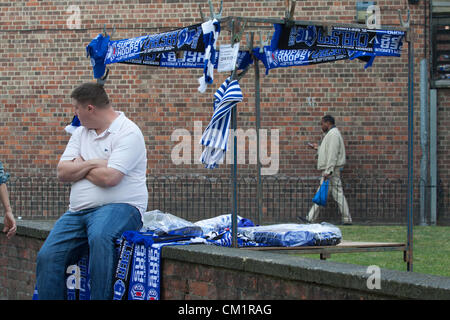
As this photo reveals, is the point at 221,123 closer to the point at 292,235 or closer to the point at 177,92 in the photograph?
the point at 292,235

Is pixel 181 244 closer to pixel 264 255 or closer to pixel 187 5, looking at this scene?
pixel 264 255

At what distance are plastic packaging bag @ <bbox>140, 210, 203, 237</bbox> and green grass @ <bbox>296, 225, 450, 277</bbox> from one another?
3041mm

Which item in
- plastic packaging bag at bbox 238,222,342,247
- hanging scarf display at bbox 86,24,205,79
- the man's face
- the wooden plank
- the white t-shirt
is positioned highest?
hanging scarf display at bbox 86,24,205,79

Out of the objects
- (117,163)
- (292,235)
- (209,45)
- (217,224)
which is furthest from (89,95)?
(292,235)

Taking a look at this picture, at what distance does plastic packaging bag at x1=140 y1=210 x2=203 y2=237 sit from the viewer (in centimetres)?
607

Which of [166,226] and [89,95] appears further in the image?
[166,226]

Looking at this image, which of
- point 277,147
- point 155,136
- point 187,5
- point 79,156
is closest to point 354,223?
point 277,147

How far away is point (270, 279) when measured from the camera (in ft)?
15.6

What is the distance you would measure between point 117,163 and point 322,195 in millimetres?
8820

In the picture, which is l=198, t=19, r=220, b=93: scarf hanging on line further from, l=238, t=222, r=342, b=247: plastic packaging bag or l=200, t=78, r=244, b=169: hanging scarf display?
l=238, t=222, r=342, b=247: plastic packaging bag

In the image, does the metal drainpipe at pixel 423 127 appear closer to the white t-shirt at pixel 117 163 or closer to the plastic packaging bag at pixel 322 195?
the plastic packaging bag at pixel 322 195

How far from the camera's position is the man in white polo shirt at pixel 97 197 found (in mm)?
5500

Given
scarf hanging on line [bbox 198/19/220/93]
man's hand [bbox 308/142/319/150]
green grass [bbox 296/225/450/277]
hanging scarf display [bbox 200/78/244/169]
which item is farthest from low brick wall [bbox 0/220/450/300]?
man's hand [bbox 308/142/319/150]

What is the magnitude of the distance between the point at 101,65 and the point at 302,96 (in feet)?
25.8
